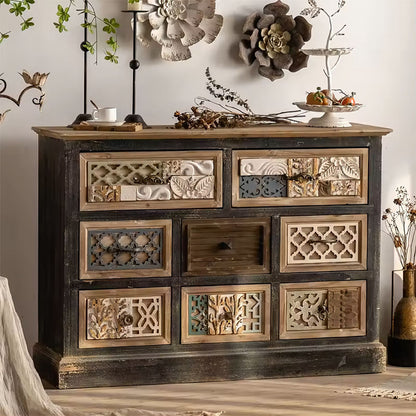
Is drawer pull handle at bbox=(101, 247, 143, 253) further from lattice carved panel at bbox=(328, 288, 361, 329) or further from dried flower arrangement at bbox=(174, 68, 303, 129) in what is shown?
lattice carved panel at bbox=(328, 288, 361, 329)

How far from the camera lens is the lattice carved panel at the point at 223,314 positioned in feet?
15.4

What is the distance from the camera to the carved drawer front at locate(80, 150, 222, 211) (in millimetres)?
4520

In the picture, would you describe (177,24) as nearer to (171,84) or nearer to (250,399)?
(171,84)

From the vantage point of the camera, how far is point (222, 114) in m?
4.97

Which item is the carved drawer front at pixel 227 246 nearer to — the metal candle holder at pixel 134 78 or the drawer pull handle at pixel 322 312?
the drawer pull handle at pixel 322 312

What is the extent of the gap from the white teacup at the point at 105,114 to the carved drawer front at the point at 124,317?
0.70m

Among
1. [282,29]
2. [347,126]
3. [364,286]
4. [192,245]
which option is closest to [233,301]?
[192,245]

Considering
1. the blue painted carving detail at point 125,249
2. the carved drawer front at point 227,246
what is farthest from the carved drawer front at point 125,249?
Answer: the carved drawer front at point 227,246

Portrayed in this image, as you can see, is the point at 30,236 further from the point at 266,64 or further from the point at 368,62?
the point at 368,62

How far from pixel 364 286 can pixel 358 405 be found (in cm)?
64

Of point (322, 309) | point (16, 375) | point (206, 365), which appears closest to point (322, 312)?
point (322, 309)

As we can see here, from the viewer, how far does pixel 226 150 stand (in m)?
4.66

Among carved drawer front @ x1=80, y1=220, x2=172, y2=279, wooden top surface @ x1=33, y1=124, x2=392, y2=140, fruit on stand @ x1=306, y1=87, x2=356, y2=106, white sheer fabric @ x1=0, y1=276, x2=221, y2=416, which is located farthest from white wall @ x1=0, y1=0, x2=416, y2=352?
white sheer fabric @ x1=0, y1=276, x2=221, y2=416

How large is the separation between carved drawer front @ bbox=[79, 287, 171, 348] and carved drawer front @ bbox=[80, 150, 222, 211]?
0.36 metres
